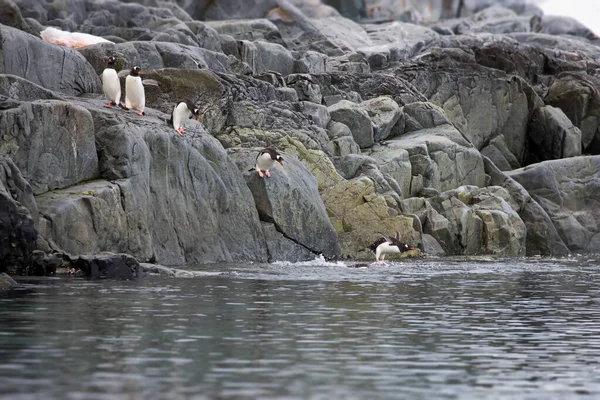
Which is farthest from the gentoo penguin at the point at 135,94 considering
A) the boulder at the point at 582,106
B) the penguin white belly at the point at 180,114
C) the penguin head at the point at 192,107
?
the boulder at the point at 582,106

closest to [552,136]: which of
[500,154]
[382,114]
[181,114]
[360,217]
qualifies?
[500,154]

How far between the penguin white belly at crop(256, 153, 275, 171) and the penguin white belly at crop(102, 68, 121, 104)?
160 inches

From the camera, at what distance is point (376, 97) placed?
4641 centimetres

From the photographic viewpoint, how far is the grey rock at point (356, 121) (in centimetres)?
4106

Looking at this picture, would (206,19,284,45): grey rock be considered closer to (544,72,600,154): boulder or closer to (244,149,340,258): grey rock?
(544,72,600,154): boulder

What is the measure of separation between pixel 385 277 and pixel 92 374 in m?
14.6

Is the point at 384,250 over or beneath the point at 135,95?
beneath

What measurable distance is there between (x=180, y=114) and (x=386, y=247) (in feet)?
22.0

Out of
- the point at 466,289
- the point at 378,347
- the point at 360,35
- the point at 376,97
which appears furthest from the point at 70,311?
the point at 360,35

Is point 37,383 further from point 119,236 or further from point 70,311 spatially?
point 119,236

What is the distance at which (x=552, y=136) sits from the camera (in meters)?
55.4

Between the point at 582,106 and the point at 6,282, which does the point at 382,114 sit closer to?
the point at 582,106

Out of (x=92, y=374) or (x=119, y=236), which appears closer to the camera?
(x=92, y=374)

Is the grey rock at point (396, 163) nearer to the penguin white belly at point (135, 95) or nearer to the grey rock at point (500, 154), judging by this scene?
the penguin white belly at point (135, 95)
